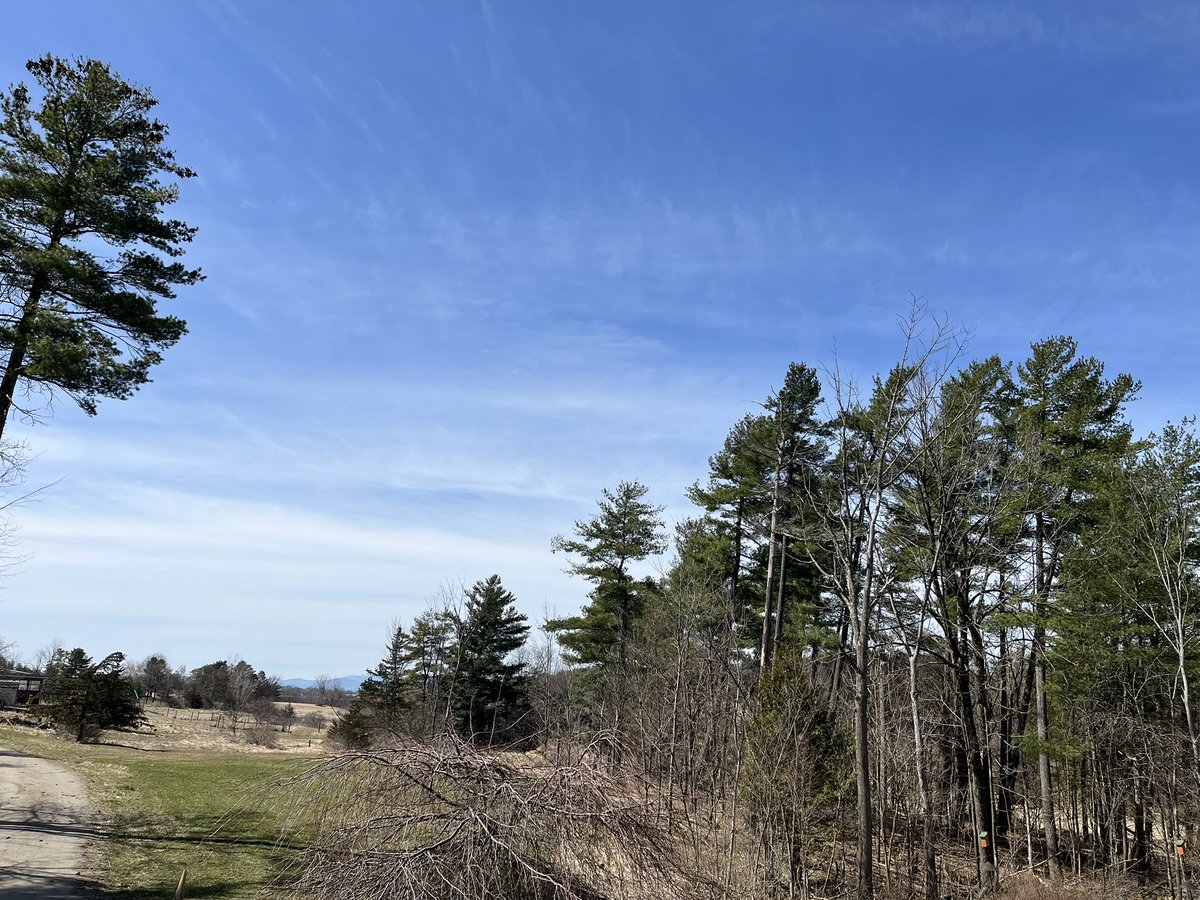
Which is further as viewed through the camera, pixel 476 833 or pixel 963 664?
pixel 963 664

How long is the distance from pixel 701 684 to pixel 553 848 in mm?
11852

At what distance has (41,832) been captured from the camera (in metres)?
12.8

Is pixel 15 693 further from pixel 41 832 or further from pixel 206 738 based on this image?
pixel 41 832

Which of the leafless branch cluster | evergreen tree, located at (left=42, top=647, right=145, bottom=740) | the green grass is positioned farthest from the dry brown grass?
the leafless branch cluster

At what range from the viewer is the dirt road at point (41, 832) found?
957 centimetres

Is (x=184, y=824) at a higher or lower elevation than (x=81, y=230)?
lower

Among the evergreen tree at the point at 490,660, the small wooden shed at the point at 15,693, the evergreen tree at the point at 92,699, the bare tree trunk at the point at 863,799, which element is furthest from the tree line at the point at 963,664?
the small wooden shed at the point at 15,693

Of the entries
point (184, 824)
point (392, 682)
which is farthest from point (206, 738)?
point (184, 824)

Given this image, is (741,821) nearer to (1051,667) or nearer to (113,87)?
(1051,667)

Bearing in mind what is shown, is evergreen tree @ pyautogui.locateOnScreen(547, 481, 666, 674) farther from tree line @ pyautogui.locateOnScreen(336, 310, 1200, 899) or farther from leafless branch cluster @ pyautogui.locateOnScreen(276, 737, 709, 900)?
leafless branch cluster @ pyautogui.locateOnScreen(276, 737, 709, 900)

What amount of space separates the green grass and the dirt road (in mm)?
366

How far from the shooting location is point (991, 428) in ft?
63.0

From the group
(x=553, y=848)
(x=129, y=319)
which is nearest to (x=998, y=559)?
(x=553, y=848)

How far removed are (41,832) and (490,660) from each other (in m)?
25.5
